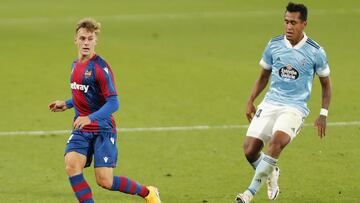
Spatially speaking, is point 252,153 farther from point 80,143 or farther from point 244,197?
point 80,143

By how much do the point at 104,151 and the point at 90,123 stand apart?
43cm

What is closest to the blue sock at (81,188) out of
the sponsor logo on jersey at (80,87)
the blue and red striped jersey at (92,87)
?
the blue and red striped jersey at (92,87)

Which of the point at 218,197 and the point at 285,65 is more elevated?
the point at 285,65

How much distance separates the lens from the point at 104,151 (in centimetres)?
1157

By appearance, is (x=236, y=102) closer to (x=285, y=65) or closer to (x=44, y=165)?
(x=44, y=165)

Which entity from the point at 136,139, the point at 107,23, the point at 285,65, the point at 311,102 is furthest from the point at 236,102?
the point at 107,23

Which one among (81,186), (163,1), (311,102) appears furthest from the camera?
(163,1)

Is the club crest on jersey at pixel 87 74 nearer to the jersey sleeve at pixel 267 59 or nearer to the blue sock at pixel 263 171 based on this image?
the blue sock at pixel 263 171

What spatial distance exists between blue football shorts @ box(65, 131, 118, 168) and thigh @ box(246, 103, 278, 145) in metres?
1.94

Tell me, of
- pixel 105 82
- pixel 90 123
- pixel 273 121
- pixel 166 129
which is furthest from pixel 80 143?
pixel 166 129

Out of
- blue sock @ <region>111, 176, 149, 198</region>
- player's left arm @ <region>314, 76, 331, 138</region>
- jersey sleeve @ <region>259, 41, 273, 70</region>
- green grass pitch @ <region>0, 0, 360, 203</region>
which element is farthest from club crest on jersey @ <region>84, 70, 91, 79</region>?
player's left arm @ <region>314, 76, 331, 138</region>

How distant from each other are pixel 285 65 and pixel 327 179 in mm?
2254

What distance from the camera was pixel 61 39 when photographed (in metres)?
27.7

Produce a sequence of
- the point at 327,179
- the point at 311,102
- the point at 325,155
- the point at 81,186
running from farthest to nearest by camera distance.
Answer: the point at 311,102 < the point at 325,155 < the point at 327,179 < the point at 81,186
